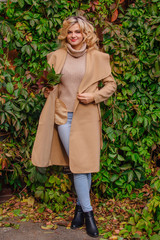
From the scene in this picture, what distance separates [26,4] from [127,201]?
7.63 ft

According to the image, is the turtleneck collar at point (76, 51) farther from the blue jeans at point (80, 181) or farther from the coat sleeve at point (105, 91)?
the blue jeans at point (80, 181)

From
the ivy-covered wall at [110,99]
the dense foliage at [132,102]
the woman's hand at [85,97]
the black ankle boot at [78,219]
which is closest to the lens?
the woman's hand at [85,97]

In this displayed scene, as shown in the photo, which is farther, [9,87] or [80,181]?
[9,87]

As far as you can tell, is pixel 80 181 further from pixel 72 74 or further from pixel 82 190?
pixel 72 74

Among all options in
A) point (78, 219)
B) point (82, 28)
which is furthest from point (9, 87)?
point (78, 219)

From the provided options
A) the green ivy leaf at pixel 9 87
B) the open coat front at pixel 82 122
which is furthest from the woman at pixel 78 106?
the green ivy leaf at pixel 9 87

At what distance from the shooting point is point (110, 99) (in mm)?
3170

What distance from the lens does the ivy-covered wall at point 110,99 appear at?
9.90 ft

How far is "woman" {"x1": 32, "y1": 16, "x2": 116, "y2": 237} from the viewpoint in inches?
100

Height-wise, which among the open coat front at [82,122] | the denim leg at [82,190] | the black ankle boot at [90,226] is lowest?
the black ankle boot at [90,226]

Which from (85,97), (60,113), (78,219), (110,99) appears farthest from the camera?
(110,99)

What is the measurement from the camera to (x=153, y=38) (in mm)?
3119

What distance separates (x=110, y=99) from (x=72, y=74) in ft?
2.48

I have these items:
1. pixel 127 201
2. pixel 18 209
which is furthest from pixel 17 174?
pixel 127 201
